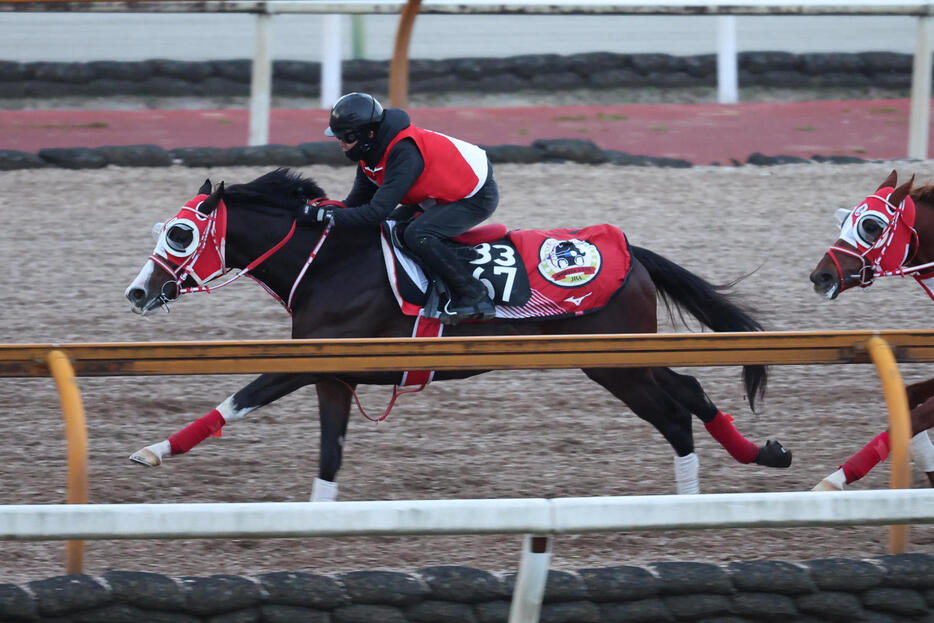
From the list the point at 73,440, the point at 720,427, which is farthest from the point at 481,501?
the point at 720,427

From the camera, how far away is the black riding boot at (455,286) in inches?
191

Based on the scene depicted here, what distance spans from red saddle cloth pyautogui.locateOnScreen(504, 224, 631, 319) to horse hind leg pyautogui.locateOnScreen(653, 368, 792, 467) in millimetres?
450

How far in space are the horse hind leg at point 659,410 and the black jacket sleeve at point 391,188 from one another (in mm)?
1053

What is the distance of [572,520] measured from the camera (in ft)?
10.4

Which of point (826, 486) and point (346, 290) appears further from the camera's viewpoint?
point (346, 290)

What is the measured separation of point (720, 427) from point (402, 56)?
5.40m

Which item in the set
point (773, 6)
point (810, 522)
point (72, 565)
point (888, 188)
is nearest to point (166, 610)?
point (72, 565)

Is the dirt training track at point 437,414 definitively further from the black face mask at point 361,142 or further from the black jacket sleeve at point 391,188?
the black face mask at point 361,142

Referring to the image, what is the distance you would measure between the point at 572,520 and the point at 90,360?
1477mm

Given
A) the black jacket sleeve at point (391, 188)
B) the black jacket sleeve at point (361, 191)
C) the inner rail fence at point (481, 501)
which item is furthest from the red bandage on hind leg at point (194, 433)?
the inner rail fence at point (481, 501)

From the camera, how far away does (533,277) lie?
497 cm

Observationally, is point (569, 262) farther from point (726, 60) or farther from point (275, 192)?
point (726, 60)

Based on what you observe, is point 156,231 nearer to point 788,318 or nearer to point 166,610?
point 166,610

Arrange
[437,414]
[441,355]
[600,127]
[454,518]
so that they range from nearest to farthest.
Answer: [454,518], [441,355], [437,414], [600,127]
